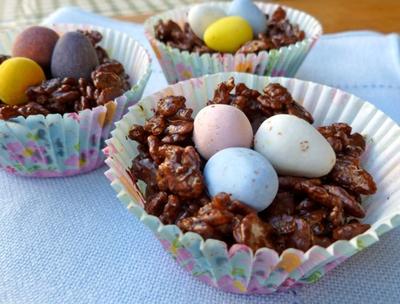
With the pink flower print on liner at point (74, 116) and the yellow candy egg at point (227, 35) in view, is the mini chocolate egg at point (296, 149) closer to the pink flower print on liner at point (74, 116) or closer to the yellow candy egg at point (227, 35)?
the pink flower print on liner at point (74, 116)

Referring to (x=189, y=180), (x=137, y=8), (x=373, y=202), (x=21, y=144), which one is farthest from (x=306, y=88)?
(x=137, y=8)

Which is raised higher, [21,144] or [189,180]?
[189,180]

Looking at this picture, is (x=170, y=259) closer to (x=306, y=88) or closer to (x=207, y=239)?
(x=207, y=239)

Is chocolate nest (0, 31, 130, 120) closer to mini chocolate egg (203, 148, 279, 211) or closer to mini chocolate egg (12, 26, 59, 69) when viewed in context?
mini chocolate egg (12, 26, 59, 69)

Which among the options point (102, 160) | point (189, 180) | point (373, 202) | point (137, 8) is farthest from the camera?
point (137, 8)

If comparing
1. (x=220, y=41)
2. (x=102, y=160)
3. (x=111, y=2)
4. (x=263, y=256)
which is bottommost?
(x=111, y=2)

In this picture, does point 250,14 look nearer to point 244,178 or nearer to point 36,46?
point 36,46

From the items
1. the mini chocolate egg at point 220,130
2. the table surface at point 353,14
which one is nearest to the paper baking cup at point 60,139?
the mini chocolate egg at point 220,130
